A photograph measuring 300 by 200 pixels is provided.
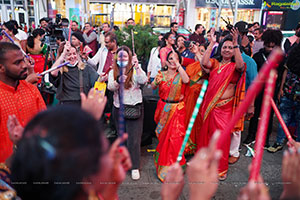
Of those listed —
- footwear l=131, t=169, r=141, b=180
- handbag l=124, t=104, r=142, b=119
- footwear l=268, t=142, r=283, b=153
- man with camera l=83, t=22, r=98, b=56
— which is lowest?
footwear l=131, t=169, r=141, b=180

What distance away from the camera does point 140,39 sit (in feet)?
15.2

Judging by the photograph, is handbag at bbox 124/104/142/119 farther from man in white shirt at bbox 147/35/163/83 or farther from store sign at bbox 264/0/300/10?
store sign at bbox 264/0/300/10

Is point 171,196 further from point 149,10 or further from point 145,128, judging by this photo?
point 149,10

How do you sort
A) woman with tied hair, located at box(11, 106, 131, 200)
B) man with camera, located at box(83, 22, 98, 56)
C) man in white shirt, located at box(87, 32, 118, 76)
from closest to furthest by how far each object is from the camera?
woman with tied hair, located at box(11, 106, 131, 200) → man in white shirt, located at box(87, 32, 118, 76) → man with camera, located at box(83, 22, 98, 56)

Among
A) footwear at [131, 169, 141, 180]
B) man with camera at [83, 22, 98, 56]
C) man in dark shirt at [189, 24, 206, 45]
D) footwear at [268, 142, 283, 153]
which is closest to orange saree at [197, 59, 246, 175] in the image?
footwear at [131, 169, 141, 180]

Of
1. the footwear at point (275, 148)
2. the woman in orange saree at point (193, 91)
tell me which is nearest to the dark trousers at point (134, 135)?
the woman in orange saree at point (193, 91)

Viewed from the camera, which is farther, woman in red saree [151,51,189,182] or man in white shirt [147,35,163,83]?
man in white shirt [147,35,163,83]

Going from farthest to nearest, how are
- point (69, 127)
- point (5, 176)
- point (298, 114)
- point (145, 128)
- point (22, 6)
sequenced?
point (22, 6) < point (145, 128) < point (298, 114) < point (5, 176) < point (69, 127)

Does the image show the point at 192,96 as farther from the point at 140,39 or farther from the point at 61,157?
the point at 61,157

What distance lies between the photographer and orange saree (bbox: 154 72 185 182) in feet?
9.30

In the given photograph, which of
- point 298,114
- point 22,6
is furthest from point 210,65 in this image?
point 22,6

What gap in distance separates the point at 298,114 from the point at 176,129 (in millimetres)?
1573

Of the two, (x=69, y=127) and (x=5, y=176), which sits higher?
(x=69, y=127)

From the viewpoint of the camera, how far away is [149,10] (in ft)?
56.2
